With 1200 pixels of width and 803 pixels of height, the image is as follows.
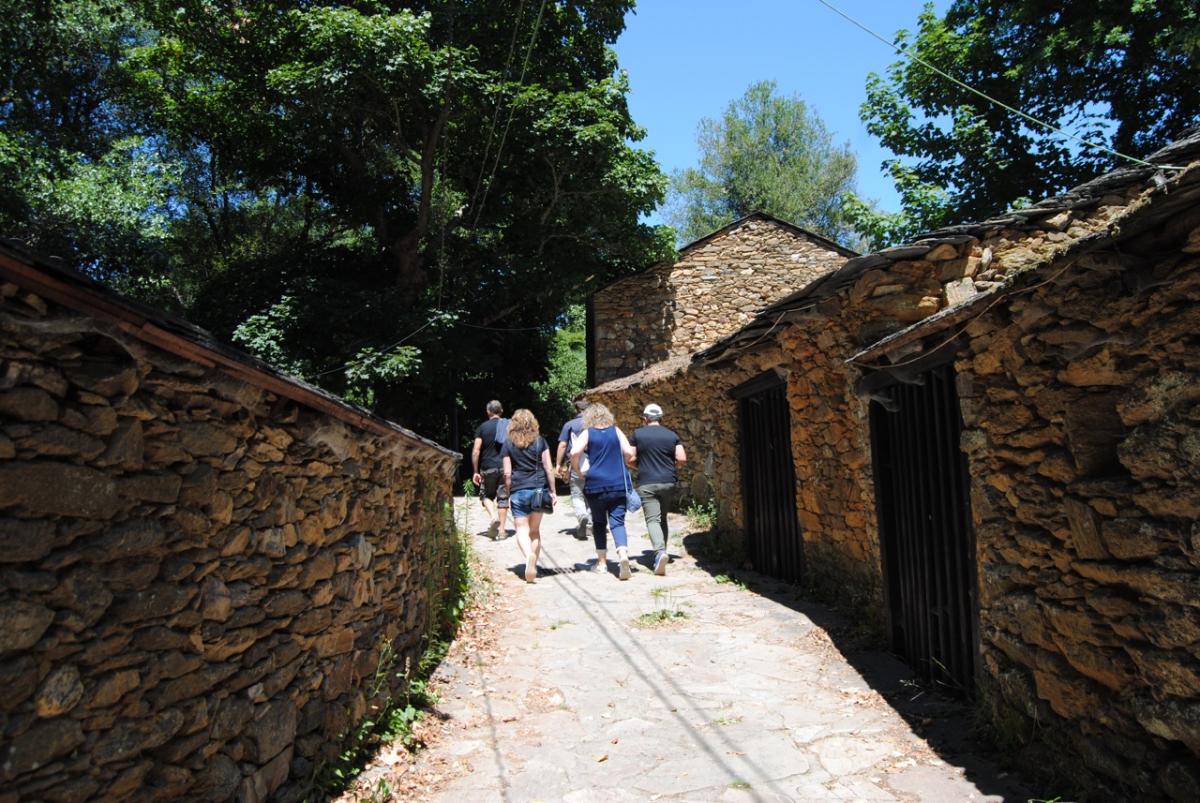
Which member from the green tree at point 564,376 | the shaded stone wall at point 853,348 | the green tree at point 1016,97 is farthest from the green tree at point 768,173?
the shaded stone wall at point 853,348

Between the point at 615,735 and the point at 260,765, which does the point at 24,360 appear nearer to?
the point at 260,765

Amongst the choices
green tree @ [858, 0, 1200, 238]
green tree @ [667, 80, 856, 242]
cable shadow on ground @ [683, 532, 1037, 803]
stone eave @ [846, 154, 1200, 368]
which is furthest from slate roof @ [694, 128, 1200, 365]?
green tree @ [667, 80, 856, 242]

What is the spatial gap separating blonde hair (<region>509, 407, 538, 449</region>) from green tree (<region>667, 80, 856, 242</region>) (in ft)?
73.7

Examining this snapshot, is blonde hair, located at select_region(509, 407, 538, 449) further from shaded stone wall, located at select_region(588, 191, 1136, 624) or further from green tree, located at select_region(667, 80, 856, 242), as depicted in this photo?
green tree, located at select_region(667, 80, 856, 242)

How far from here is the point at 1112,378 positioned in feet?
9.53

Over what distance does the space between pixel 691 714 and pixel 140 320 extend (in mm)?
3477

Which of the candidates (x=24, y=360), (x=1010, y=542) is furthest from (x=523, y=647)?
(x=24, y=360)

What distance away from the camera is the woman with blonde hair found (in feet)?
25.2

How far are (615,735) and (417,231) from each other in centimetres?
1368

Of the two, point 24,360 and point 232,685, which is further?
point 232,685

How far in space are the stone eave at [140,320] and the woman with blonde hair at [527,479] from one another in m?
4.50

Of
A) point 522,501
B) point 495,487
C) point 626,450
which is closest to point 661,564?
point 626,450

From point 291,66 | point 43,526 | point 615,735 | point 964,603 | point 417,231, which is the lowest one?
point 615,735

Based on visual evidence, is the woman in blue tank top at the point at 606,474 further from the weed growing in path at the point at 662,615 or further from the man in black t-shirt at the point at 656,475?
the weed growing in path at the point at 662,615
